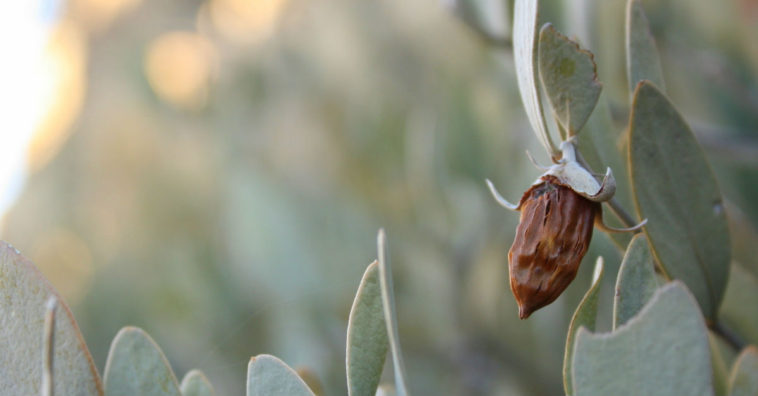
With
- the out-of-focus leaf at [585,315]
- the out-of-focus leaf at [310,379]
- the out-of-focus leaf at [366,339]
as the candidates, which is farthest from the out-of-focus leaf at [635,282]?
the out-of-focus leaf at [310,379]

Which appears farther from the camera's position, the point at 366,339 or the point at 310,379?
the point at 310,379

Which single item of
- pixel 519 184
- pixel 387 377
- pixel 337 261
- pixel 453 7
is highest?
pixel 453 7

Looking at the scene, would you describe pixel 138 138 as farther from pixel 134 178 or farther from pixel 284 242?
pixel 284 242

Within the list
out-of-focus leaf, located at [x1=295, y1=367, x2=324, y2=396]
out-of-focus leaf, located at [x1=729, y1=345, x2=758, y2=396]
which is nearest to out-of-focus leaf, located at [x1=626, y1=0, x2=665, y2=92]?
out-of-focus leaf, located at [x1=729, y1=345, x2=758, y2=396]

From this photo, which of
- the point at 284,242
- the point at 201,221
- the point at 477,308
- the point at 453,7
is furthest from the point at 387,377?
the point at 201,221

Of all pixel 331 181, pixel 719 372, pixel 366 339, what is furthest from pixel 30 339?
pixel 331 181

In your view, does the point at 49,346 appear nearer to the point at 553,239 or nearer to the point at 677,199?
the point at 553,239
